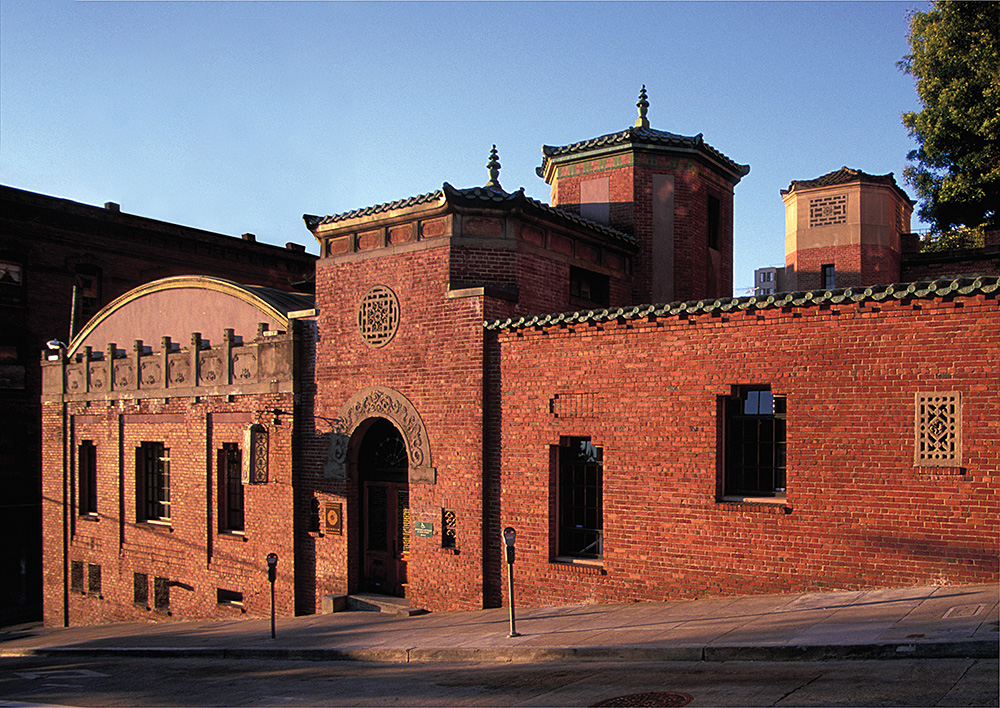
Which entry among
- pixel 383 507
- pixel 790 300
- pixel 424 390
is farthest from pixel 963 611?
pixel 383 507

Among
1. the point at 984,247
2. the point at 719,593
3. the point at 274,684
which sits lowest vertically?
the point at 274,684

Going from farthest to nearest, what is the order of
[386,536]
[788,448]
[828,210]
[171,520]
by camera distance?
[828,210], [171,520], [386,536], [788,448]

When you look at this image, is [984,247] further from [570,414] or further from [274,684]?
[274,684]

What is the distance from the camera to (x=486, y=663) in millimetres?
11180

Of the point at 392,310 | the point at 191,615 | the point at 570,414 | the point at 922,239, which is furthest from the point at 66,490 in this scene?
the point at 922,239

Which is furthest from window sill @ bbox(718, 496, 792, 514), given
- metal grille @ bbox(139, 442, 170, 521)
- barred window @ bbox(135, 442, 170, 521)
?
barred window @ bbox(135, 442, 170, 521)

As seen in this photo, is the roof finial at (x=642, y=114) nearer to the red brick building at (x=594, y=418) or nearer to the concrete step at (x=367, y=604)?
the red brick building at (x=594, y=418)

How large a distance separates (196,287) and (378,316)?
7.72m

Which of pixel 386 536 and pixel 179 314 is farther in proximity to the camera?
pixel 179 314

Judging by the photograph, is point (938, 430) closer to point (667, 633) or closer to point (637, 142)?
point (667, 633)

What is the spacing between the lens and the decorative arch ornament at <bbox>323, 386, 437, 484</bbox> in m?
Answer: 15.9

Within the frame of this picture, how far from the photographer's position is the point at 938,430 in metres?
10.9

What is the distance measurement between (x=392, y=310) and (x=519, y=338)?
309cm

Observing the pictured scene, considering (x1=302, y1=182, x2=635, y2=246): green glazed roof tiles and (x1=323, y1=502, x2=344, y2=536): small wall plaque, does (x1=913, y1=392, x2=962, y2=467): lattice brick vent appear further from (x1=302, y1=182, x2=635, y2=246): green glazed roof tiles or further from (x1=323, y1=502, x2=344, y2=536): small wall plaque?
(x1=323, y1=502, x2=344, y2=536): small wall plaque
